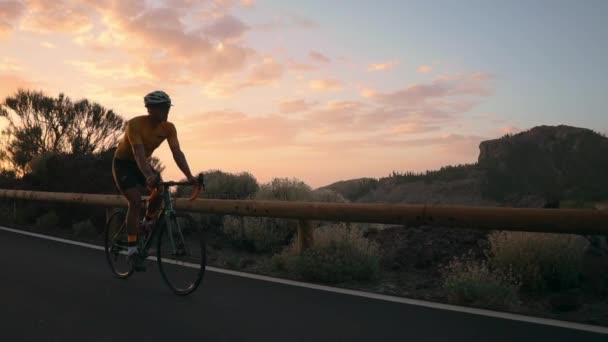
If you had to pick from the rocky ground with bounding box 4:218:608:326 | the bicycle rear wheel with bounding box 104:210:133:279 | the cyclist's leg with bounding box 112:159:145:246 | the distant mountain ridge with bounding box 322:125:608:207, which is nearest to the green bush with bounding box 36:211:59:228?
the rocky ground with bounding box 4:218:608:326

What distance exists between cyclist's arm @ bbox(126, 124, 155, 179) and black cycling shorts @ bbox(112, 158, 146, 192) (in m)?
0.67

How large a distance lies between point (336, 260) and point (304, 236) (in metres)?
0.80

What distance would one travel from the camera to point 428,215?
7.24 meters

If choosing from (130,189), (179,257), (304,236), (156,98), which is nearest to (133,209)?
(130,189)

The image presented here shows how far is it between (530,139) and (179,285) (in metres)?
30.1

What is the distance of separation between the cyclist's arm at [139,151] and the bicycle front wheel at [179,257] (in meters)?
0.58

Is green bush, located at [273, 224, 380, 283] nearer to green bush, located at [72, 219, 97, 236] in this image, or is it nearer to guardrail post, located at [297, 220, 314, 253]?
guardrail post, located at [297, 220, 314, 253]

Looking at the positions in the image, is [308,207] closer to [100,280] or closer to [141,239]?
[141,239]

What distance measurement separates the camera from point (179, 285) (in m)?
7.03

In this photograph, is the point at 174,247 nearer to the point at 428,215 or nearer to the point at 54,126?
the point at 428,215

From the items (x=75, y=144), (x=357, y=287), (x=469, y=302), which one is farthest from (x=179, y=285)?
(x=75, y=144)

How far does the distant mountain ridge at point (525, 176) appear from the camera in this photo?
28.6 metres

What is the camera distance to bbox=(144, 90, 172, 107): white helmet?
668cm

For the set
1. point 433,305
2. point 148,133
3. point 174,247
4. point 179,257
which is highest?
point 148,133
